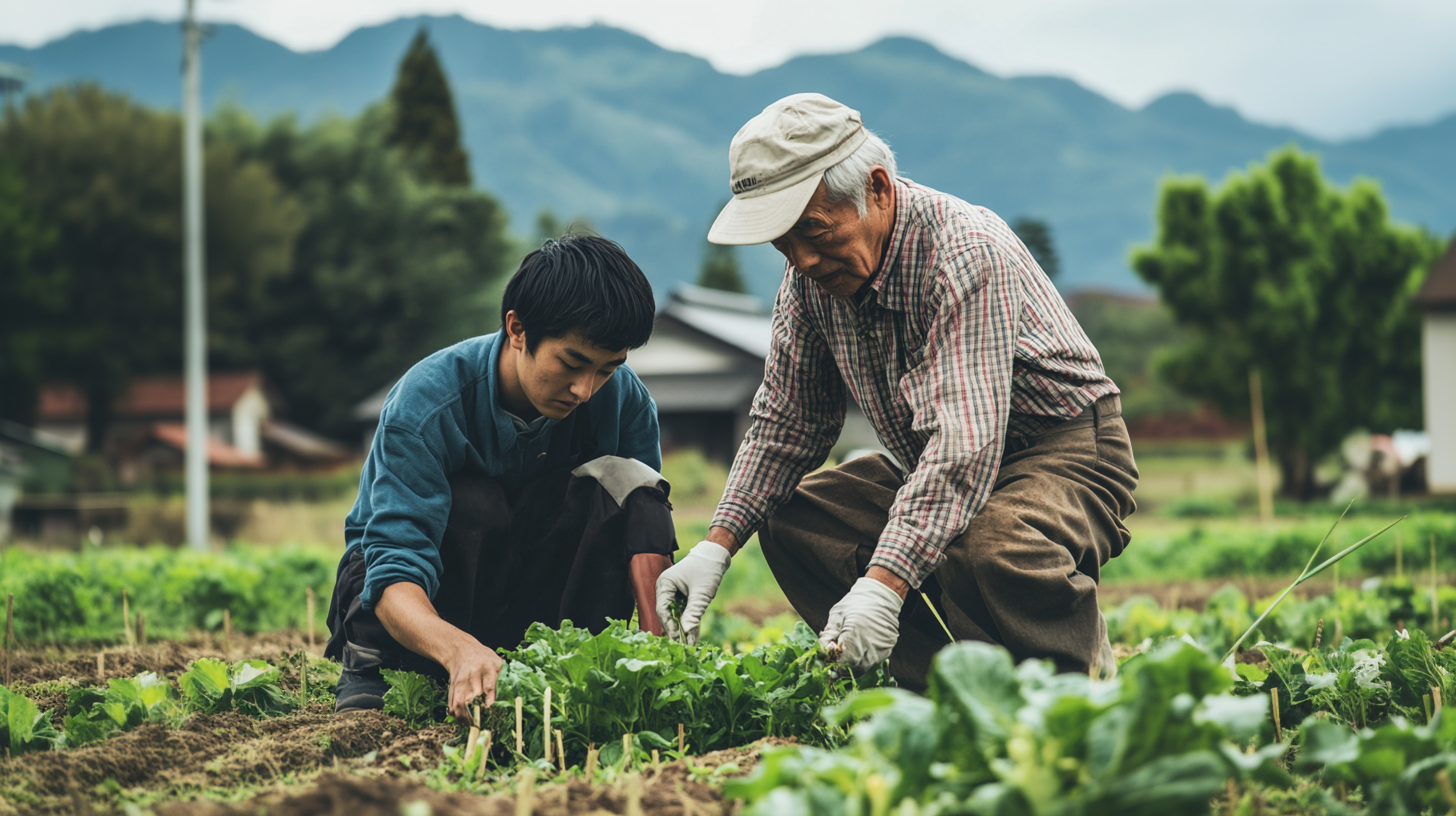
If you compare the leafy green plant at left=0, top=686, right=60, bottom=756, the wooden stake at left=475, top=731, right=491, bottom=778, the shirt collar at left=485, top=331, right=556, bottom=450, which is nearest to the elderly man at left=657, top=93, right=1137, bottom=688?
the shirt collar at left=485, top=331, right=556, bottom=450

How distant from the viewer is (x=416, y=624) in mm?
2559

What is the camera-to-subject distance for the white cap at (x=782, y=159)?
2.70 meters

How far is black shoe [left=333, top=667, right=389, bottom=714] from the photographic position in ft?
8.91

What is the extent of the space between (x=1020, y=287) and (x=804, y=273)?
20.6 inches

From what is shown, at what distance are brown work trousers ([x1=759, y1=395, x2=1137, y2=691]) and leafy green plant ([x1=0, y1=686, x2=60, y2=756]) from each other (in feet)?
5.82

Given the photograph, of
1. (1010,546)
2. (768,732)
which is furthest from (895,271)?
(768,732)

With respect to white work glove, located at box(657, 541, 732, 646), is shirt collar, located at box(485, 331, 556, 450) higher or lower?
higher

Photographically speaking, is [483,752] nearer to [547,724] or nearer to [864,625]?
[547,724]

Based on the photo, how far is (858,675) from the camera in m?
2.62

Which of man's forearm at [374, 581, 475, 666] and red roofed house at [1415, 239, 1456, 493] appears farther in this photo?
red roofed house at [1415, 239, 1456, 493]

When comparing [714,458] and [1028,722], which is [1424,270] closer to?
[714,458]

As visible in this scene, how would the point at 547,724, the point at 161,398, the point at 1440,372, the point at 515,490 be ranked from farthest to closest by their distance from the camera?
the point at 161,398 < the point at 1440,372 < the point at 515,490 < the point at 547,724

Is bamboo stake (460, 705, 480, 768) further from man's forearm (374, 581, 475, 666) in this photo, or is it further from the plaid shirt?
the plaid shirt

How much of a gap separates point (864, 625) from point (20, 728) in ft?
5.67
